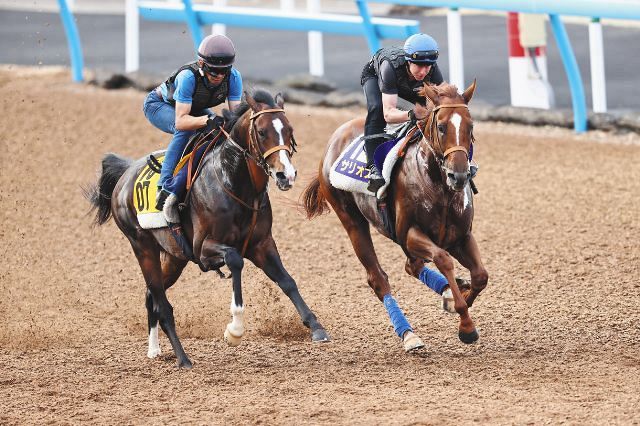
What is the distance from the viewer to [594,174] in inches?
514

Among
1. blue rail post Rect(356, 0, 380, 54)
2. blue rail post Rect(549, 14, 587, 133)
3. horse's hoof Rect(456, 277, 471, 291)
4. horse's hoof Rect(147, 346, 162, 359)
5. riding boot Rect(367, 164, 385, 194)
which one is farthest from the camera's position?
blue rail post Rect(356, 0, 380, 54)

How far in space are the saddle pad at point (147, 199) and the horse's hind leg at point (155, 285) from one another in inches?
9.5

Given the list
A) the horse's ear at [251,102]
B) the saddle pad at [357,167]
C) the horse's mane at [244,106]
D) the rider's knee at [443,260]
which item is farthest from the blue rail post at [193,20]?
the rider's knee at [443,260]

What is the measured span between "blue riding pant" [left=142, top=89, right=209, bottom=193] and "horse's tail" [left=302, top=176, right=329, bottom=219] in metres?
1.39

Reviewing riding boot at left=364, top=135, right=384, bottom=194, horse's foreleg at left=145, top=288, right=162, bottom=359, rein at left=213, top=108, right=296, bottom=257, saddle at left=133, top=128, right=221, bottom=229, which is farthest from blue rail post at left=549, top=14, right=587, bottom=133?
horse's foreleg at left=145, top=288, right=162, bottom=359

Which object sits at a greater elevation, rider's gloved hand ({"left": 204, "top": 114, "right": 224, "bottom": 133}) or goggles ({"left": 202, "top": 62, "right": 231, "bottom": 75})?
goggles ({"left": 202, "top": 62, "right": 231, "bottom": 75})

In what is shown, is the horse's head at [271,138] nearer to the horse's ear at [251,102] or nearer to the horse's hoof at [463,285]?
the horse's ear at [251,102]

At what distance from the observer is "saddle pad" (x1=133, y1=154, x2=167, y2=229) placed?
8.62m

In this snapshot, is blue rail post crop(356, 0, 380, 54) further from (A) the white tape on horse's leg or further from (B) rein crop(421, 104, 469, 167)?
(B) rein crop(421, 104, 469, 167)

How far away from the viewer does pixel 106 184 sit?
9445mm

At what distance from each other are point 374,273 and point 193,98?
182cm

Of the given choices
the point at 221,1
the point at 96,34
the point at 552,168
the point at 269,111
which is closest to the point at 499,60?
the point at 221,1

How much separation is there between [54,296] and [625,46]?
1207 centimetres

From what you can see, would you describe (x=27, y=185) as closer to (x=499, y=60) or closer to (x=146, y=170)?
(x=146, y=170)
